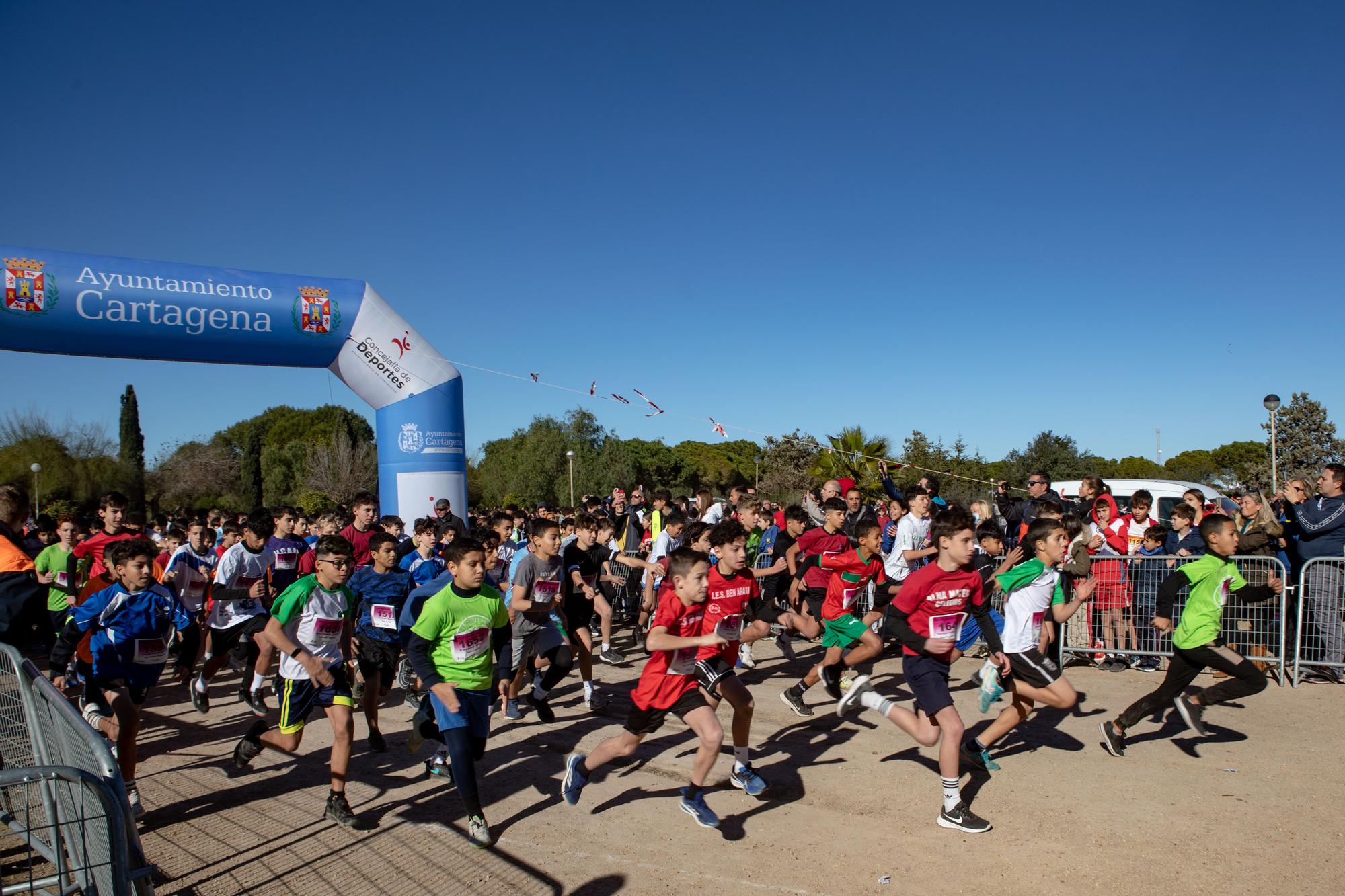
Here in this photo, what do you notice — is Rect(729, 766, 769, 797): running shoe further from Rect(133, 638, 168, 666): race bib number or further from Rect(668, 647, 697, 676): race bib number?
Rect(133, 638, 168, 666): race bib number

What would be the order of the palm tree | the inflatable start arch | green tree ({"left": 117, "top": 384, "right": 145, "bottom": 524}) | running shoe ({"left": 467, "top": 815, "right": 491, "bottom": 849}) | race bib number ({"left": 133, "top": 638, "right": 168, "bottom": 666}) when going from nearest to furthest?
running shoe ({"left": 467, "top": 815, "right": 491, "bottom": 849}) → race bib number ({"left": 133, "top": 638, "right": 168, "bottom": 666}) → the inflatable start arch → the palm tree → green tree ({"left": 117, "top": 384, "right": 145, "bottom": 524})

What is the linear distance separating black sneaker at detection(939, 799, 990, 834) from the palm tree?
671 inches

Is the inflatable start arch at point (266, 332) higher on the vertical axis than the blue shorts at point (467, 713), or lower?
higher

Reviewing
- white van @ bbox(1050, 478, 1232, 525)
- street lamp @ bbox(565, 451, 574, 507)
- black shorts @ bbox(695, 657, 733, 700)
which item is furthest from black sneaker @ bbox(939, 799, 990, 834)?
street lamp @ bbox(565, 451, 574, 507)

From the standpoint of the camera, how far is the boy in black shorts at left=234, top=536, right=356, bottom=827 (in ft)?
15.9

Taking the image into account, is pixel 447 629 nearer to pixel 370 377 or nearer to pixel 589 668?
pixel 589 668

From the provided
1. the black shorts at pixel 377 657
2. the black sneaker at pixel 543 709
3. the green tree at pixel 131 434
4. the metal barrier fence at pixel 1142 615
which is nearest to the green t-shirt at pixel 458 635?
the black shorts at pixel 377 657

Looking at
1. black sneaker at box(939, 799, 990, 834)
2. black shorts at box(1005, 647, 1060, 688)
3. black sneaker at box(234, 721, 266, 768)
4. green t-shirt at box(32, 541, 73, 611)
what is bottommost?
black sneaker at box(939, 799, 990, 834)

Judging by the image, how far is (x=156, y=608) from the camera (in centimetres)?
518

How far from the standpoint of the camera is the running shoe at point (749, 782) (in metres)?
5.13

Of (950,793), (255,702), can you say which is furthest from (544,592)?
(950,793)

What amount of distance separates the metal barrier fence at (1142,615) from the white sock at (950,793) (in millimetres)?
4816

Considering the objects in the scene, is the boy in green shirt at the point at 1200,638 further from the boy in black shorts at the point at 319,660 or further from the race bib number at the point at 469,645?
the boy in black shorts at the point at 319,660

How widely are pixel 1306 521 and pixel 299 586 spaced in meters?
9.60
